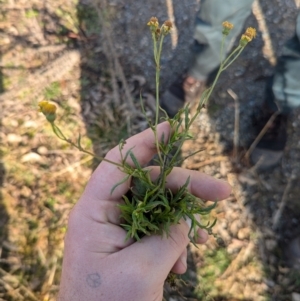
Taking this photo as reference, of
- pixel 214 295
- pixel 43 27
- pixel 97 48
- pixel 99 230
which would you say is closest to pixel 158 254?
pixel 99 230

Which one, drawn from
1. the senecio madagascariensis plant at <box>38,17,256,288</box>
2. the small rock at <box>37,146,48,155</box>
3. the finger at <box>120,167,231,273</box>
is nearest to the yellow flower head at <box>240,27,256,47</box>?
the senecio madagascariensis plant at <box>38,17,256,288</box>

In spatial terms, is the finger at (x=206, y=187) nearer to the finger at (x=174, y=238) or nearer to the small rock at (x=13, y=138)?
the finger at (x=174, y=238)

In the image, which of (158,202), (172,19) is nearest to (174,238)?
(158,202)

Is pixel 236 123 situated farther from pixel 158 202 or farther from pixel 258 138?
pixel 158 202

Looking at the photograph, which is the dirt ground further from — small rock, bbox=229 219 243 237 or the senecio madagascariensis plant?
the senecio madagascariensis plant

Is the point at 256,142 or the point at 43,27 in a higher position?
the point at 43,27

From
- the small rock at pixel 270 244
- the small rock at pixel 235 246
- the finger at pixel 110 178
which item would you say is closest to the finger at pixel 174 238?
the finger at pixel 110 178

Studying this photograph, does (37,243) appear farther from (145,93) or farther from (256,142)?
A: (256,142)
